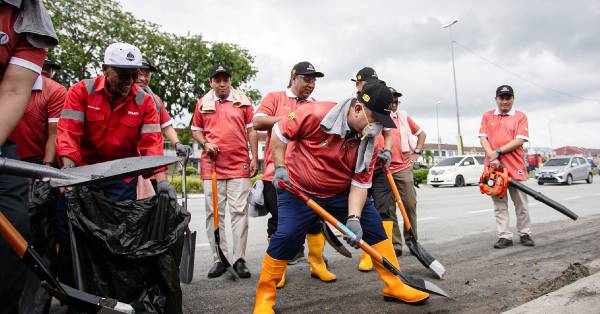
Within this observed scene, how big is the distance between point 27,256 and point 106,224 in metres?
0.65

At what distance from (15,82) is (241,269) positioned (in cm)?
294

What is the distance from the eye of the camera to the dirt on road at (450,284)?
131 inches

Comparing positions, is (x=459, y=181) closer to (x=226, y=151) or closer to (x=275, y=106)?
(x=275, y=106)

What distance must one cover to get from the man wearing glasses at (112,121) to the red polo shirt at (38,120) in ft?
1.46

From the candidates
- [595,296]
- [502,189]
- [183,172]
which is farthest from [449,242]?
[183,172]

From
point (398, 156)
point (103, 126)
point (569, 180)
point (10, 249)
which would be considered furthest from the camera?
point (569, 180)

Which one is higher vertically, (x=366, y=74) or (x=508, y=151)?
(x=366, y=74)

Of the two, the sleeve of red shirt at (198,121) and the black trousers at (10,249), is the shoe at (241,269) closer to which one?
the sleeve of red shirt at (198,121)

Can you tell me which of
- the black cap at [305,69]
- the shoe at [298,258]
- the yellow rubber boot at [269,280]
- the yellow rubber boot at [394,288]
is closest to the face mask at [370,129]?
the yellow rubber boot at [394,288]

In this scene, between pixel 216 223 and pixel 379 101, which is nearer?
pixel 379 101

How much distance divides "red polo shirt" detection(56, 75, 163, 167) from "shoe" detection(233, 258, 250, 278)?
1.52 m

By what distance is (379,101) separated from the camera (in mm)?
3021

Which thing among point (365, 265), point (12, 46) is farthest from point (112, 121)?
point (365, 265)

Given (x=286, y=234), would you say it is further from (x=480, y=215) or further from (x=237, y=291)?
(x=480, y=215)
